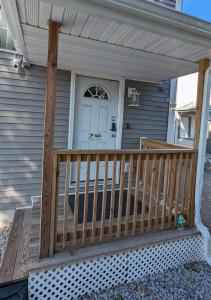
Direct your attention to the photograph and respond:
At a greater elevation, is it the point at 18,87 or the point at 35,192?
the point at 18,87

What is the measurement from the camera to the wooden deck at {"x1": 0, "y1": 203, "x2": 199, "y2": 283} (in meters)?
1.97

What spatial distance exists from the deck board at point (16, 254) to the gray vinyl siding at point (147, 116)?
7.33ft

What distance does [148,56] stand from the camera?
2.76m

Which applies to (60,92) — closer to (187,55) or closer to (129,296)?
(187,55)

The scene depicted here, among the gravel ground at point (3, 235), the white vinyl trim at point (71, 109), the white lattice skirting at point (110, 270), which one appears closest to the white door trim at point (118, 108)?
the white vinyl trim at point (71, 109)

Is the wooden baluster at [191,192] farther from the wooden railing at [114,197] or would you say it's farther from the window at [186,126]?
the window at [186,126]

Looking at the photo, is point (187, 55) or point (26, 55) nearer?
point (187, 55)

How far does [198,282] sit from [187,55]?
257 cm

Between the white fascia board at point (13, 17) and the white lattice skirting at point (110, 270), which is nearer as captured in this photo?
the white fascia board at point (13, 17)

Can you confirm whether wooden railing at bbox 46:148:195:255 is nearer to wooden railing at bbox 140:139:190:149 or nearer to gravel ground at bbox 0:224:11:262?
wooden railing at bbox 140:139:190:149

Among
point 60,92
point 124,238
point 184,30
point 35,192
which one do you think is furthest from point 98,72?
point 124,238

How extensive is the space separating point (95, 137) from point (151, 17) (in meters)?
2.31

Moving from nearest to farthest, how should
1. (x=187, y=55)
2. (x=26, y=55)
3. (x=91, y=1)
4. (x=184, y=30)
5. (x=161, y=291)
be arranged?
(x=91, y=1) → (x=184, y=30) → (x=161, y=291) → (x=187, y=55) → (x=26, y=55)

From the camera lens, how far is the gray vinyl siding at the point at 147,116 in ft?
13.4
